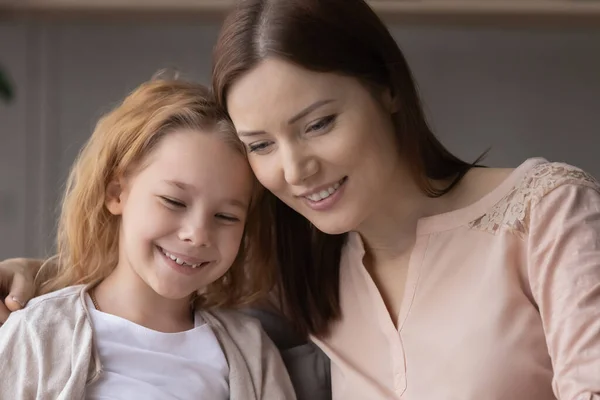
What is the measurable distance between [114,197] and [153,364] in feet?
1.06

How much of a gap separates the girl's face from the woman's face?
0.24 ft

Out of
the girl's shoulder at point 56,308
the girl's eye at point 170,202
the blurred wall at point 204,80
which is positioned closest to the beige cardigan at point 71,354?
the girl's shoulder at point 56,308

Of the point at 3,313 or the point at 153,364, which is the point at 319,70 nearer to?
the point at 153,364

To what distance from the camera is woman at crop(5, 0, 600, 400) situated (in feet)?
4.01

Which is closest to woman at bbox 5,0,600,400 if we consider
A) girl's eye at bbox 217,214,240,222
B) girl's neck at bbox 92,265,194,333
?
girl's eye at bbox 217,214,240,222

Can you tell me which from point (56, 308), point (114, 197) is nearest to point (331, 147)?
point (114, 197)

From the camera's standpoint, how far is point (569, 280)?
1.18 m

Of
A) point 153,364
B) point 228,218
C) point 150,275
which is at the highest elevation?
point 228,218

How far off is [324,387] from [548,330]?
544 millimetres

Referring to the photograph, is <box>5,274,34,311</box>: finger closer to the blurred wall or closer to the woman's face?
the woman's face

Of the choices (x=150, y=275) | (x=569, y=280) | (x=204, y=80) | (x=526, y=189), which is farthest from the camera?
(x=204, y=80)

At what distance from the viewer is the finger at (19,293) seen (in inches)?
56.4

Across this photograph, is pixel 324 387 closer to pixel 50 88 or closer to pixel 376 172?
pixel 376 172

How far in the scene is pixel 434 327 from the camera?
1350 mm
